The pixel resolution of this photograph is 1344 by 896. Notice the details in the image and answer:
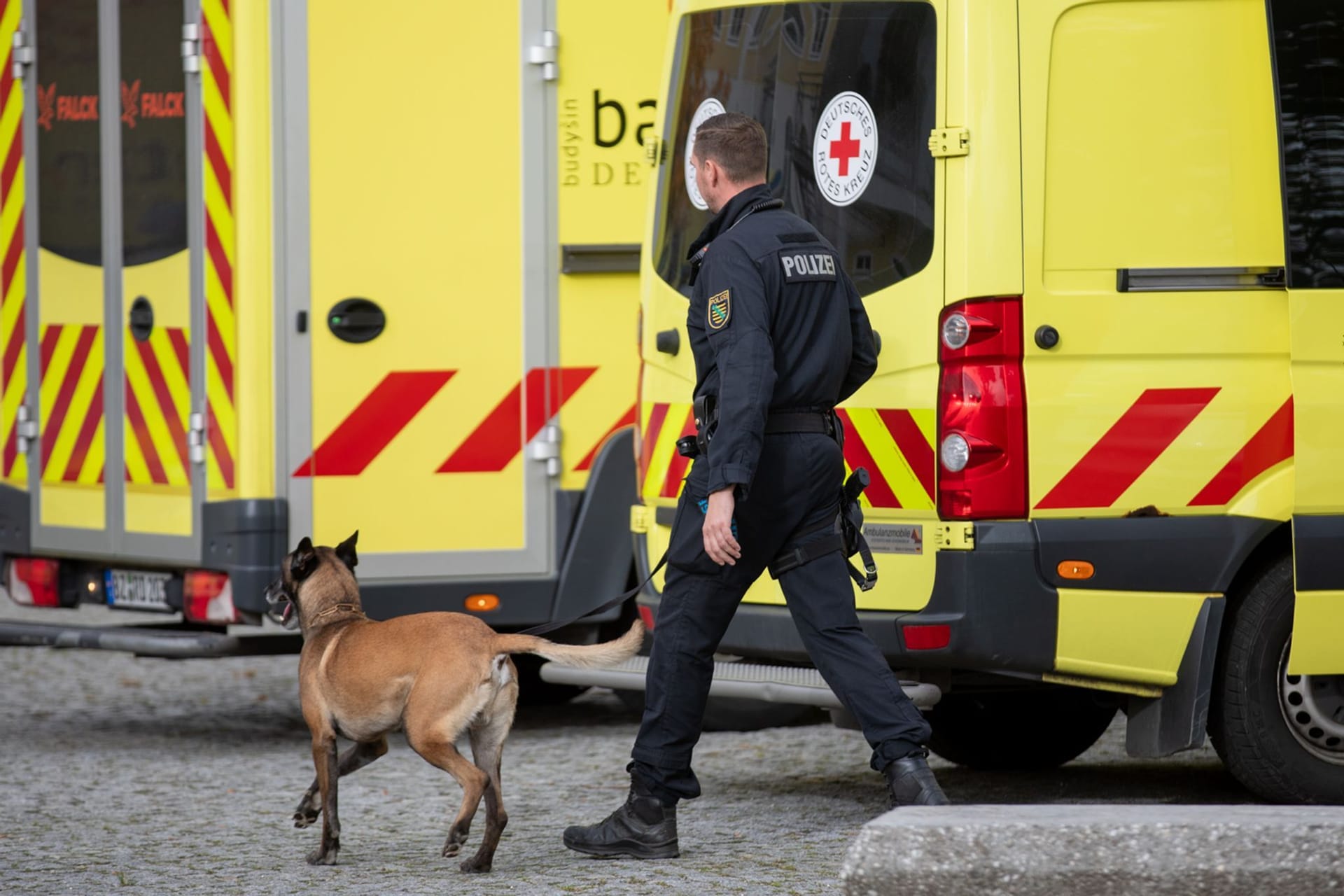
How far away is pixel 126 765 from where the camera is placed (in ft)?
23.2

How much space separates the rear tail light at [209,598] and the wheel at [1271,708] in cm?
330

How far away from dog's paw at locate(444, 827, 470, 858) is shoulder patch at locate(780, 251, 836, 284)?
1616 mm

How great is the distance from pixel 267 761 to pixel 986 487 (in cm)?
307

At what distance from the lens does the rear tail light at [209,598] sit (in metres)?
6.99

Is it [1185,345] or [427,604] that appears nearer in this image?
[1185,345]

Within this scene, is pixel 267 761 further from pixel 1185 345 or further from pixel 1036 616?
pixel 1185 345

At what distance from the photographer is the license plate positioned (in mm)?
7273

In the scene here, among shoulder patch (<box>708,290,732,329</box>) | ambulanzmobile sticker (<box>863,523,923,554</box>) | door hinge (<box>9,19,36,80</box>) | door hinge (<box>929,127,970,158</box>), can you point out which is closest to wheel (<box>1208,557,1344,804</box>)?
ambulanzmobile sticker (<box>863,523,923,554</box>)

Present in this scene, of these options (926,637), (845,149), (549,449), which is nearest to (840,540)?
(926,637)

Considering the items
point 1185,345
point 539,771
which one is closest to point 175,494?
point 539,771

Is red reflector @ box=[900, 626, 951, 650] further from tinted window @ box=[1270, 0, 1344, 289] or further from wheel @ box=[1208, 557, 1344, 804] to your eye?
tinted window @ box=[1270, 0, 1344, 289]

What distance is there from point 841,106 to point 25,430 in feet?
12.1

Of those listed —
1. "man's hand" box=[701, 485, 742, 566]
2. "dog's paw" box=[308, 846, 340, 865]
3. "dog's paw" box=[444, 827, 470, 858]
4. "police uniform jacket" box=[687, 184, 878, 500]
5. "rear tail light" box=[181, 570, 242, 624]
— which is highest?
"police uniform jacket" box=[687, 184, 878, 500]

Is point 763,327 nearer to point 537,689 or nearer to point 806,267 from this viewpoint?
point 806,267
